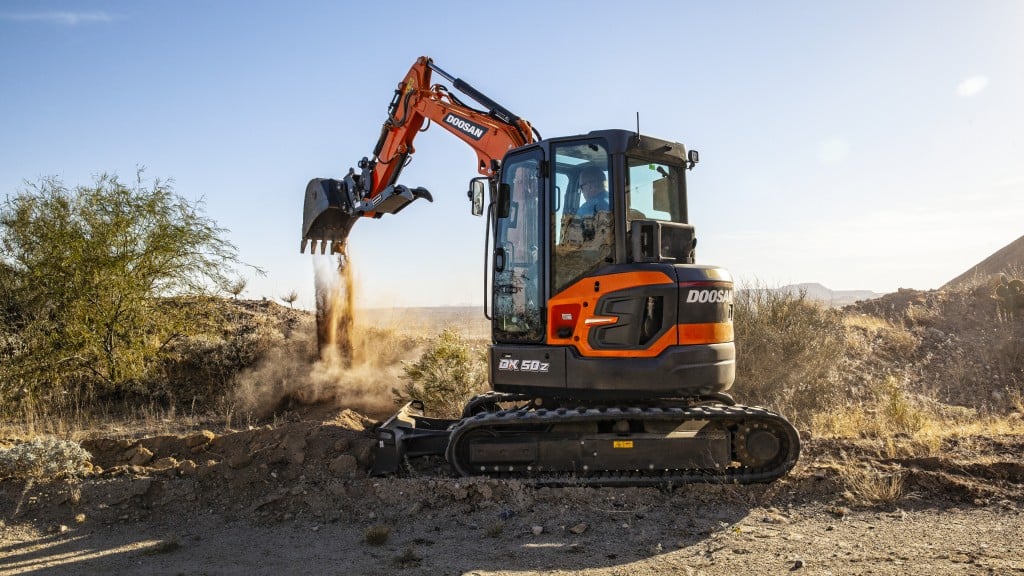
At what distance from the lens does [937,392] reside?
46.5 feet

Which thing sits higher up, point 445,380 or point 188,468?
point 445,380

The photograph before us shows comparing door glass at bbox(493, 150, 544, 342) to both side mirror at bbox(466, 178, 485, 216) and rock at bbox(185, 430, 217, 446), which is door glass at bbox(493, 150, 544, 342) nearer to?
side mirror at bbox(466, 178, 485, 216)

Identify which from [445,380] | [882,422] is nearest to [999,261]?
[882,422]

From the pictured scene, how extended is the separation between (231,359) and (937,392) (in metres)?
13.5

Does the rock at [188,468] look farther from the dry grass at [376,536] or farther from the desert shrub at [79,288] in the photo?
the desert shrub at [79,288]

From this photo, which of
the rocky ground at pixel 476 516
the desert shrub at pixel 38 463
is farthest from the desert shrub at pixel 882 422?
the desert shrub at pixel 38 463

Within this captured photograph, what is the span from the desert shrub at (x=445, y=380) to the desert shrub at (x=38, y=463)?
16.4 ft

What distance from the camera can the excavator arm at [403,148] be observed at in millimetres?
8156

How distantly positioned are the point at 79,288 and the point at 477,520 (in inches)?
347

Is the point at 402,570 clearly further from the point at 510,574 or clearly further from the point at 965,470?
the point at 965,470

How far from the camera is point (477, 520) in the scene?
561cm

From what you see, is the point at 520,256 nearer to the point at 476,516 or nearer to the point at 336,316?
the point at 476,516

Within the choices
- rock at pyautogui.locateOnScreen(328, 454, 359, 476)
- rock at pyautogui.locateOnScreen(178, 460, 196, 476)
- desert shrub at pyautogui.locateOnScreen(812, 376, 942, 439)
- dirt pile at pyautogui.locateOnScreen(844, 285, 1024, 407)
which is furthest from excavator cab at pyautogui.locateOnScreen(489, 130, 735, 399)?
dirt pile at pyautogui.locateOnScreen(844, 285, 1024, 407)

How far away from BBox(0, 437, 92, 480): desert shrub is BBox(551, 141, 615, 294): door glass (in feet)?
15.1
